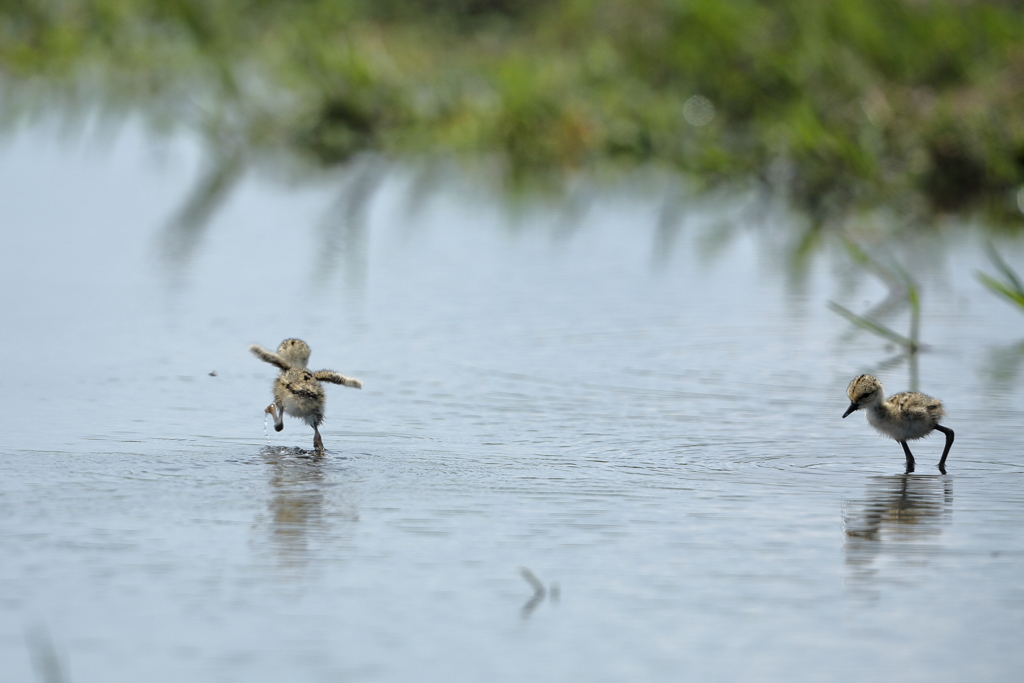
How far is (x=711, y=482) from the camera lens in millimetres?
6469

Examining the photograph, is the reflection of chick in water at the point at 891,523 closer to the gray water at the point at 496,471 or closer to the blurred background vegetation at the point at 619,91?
the gray water at the point at 496,471

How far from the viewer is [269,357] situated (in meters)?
7.51

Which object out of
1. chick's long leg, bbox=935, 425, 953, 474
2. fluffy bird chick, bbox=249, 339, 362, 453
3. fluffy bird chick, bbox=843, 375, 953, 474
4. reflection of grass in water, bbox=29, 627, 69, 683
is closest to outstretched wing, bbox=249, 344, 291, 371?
fluffy bird chick, bbox=249, 339, 362, 453

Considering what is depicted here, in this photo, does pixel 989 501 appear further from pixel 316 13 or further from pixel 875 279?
pixel 316 13

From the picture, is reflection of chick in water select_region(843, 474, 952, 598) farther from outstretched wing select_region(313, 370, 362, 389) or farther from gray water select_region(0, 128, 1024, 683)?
outstretched wing select_region(313, 370, 362, 389)

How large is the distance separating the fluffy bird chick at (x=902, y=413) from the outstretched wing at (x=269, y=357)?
234 cm

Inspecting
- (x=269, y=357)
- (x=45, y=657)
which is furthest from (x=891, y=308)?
(x=45, y=657)

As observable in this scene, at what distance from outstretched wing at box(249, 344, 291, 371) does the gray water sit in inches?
9.7

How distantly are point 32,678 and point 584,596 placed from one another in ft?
5.03

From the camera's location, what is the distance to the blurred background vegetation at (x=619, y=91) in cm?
1655

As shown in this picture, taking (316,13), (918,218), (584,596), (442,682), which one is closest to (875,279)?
(918,218)

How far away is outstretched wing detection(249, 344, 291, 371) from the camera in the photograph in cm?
740

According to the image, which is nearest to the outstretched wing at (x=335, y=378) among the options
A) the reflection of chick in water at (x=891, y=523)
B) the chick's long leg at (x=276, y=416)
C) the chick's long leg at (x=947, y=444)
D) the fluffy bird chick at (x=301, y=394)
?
the fluffy bird chick at (x=301, y=394)

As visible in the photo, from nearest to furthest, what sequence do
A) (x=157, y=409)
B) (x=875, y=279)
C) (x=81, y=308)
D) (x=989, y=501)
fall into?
(x=989, y=501) < (x=157, y=409) < (x=81, y=308) < (x=875, y=279)
